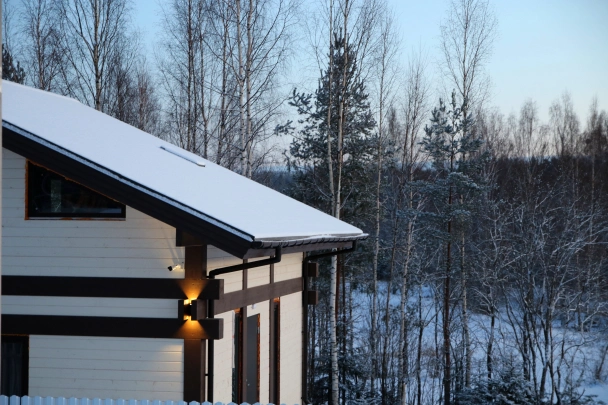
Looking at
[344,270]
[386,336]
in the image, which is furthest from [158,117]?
[386,336]

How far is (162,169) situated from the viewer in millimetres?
7637

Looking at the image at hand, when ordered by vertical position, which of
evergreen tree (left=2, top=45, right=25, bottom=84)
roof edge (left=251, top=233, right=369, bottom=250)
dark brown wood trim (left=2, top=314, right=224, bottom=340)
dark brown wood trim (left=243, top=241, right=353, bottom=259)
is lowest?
dark brown wood trim (left=2, top=314, right=224, bottom=340)

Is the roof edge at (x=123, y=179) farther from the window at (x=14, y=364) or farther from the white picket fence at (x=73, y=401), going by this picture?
the window at (x=14, y=364)

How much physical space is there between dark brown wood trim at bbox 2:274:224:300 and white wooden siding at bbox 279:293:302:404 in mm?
3076

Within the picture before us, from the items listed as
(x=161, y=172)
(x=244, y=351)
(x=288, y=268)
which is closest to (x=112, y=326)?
(x=244, y=351)

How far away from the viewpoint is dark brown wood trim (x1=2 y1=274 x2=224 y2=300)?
21.1 ft

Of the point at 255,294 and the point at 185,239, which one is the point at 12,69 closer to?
the point at 255,294

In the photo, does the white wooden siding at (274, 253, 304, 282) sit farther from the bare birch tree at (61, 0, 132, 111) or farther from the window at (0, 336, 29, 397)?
the bare birch tree at (61, 0, 132, 111)

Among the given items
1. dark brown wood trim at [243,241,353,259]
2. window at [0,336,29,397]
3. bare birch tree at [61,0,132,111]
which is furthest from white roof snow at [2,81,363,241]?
bare birch tree at [61,0,132,111]

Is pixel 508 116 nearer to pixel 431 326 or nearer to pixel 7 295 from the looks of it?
pixel 431 326

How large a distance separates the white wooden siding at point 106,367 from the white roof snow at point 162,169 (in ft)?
5.06

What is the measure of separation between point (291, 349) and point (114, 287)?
4.04 meters

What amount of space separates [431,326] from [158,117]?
14839 millimetres

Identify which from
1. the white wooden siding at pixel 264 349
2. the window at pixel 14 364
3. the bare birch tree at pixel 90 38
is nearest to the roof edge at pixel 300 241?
the white wooden siding at pixel 264 349
